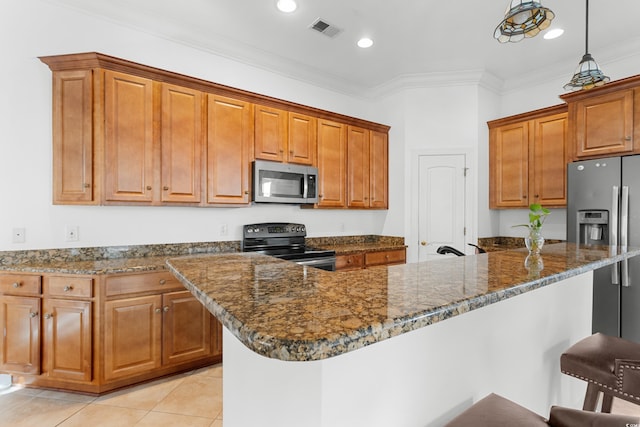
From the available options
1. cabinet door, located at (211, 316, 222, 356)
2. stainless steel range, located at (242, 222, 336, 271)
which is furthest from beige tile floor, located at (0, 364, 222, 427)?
stainless steel range, located at (242, 222, 336, 271)

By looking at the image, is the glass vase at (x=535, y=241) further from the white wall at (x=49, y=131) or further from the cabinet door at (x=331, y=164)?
the white wall at (x=49, y=131)

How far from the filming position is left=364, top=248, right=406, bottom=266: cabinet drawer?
12.0 ft

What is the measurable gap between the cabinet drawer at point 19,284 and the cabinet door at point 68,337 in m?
0.13

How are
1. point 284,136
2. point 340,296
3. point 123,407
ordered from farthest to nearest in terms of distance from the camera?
point 284,136
point 123,407
point 340,296

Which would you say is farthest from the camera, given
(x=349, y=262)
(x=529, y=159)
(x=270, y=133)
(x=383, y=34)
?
(x=529, y=159)

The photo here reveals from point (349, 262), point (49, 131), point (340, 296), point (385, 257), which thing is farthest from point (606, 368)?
point (49, 131)

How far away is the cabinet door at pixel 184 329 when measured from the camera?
2436 mm

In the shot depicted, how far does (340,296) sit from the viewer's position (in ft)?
2.58

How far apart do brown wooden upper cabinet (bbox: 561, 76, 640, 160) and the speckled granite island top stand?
2.10m

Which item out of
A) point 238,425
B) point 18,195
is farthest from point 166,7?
point 238,425

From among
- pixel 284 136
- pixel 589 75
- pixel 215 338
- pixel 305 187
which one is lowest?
pixel 215 338

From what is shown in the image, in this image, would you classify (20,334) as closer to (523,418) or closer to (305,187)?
(305,187)

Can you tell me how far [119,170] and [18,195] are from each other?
Result: 0.78 m

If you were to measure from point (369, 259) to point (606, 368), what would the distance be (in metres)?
2.48
